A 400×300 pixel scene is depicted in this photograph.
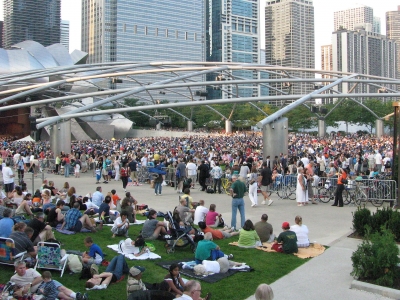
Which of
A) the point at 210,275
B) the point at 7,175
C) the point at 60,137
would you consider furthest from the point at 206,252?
the point at 60,137

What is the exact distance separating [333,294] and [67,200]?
9843 mm

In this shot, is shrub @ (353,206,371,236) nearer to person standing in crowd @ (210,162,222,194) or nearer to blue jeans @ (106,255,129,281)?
blue jeans @ (106,255,129,281)

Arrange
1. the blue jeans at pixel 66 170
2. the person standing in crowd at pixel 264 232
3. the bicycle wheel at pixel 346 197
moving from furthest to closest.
→ 1. the blue jeans at pixel 66 170
2. the bicycle wheel at pixel 346 197
3. the person standing in crowd at pixel 264 232

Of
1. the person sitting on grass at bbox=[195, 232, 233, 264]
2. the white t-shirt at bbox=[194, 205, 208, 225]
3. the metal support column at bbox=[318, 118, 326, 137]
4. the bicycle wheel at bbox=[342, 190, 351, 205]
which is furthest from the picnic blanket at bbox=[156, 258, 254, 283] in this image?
the metal support column at bbox=[318, 118, 326, 137]

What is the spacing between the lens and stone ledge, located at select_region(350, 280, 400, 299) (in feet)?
25.9

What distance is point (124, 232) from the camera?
11.9 meters

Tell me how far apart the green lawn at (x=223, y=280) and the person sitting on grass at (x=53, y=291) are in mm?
369

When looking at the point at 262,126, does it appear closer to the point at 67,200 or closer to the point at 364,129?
the point at 67,200

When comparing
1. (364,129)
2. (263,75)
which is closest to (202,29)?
(263,75)

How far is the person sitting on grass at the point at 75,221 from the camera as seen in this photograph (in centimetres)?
1210

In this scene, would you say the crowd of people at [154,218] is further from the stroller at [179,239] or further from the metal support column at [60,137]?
the metal support column at [60,137]

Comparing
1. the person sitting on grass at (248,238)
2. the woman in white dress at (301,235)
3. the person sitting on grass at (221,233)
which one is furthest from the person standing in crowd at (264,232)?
the person sitting on grass at (221,233)

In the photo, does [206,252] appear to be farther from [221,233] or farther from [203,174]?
[203,174]

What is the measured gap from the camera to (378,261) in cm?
829
